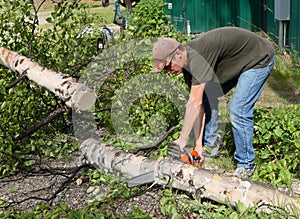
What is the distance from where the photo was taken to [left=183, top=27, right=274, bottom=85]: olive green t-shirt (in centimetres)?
400

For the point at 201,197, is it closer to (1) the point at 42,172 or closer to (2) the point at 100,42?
(1) the point at 42,172

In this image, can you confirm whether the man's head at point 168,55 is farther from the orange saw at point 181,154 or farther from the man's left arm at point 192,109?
the orange saw at point 181,154

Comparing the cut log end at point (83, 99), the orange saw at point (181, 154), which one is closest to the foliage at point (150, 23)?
the cut log end at point (83, 99)

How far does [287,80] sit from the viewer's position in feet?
25.9

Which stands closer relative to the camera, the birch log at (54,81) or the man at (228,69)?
the man at (228,69)

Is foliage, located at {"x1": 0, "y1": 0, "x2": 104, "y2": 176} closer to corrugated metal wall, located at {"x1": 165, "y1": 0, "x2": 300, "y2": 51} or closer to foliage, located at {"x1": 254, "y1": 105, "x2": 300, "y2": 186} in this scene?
foliage, located at {"x1": 254, "y1": 105, "x2": 300, "y2": 186}

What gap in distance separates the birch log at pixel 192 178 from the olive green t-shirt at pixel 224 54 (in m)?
0.74

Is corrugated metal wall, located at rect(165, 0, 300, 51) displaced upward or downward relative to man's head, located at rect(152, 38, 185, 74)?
downward

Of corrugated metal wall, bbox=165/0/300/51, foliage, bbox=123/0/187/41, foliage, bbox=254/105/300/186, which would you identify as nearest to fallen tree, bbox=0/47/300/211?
foliage, bbox=254/105/300/186

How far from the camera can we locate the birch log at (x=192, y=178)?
341cm

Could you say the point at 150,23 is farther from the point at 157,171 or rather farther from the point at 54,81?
the point at 157,171

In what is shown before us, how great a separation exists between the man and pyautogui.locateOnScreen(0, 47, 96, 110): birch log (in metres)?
0.76

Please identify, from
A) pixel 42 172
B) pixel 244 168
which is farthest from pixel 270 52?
pixel 42 172

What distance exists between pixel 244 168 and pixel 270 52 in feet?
3.49
